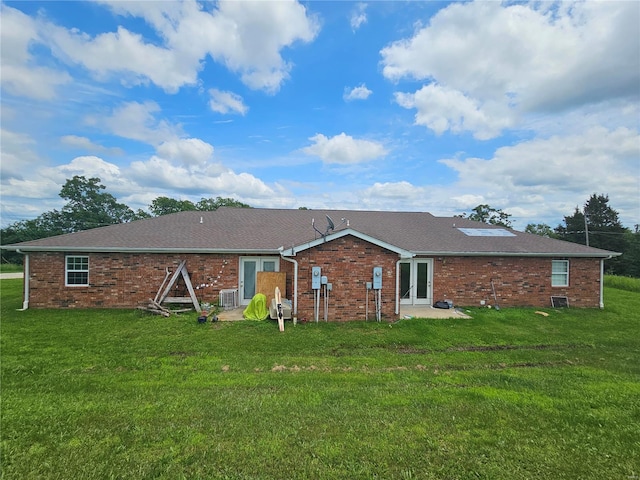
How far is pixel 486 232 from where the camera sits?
15562 millimetres

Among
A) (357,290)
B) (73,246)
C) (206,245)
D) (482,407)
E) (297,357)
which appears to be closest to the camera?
(482,407)

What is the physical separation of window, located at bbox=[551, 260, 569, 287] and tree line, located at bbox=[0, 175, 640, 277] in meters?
32.5

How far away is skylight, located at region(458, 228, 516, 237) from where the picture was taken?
49.3 feet

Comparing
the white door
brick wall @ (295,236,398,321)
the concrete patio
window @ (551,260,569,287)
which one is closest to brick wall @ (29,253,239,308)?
the concrete patio

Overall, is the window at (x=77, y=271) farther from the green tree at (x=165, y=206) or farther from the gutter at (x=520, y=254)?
the green tree at (x=165, y=206)

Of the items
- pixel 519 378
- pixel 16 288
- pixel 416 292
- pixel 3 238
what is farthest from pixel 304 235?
pixel 3 238

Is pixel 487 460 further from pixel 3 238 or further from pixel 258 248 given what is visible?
pixel 3 238

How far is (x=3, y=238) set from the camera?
135ft

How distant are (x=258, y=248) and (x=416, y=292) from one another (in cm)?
688

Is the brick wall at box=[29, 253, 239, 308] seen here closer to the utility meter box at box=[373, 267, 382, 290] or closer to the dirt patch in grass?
the utility meter box at box=[373, 267, 382, 290]

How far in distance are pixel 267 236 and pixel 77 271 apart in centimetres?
740

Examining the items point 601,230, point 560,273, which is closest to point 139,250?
point 560,273

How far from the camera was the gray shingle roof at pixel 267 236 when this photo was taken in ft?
38.6

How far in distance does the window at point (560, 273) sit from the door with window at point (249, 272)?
12173 mm
